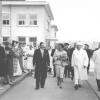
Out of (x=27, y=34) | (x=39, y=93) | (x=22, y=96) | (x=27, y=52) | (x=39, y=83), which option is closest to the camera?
(x=22, y=96)

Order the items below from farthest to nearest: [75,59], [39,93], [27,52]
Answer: [27,52] → [75,59] → [39,93]

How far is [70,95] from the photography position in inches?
472

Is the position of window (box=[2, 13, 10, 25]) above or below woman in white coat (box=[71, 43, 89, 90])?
above

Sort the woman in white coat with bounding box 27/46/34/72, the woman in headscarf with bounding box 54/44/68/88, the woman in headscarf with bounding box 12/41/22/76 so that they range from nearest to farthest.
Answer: the woman in headscarf with bounding box 54/44/68/88, the woman in headscarf with bounding box 12/41/22/76, the woman in white coat with bounding box 27/46/34/72

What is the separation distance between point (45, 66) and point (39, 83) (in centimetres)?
128

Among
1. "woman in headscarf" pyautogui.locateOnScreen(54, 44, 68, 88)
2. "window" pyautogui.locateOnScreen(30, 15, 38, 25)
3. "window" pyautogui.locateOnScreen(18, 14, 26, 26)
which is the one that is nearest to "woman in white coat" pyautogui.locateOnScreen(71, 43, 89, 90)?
"woman in headscarf" pyautogui.locateOnScreen(54, 44, 68, 88)

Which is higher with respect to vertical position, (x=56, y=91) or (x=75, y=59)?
(x=75, y=59)

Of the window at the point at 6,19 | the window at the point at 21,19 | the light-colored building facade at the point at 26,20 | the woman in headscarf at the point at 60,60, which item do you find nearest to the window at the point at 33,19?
the light-colored building facade at the point at 26,20

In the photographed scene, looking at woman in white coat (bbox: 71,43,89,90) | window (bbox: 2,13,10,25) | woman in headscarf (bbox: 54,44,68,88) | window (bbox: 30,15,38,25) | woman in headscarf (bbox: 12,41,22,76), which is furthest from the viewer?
window (bbox: 2,13,10,25)

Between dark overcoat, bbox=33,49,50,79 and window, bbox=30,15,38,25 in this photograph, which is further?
window, bbox=30,15,38,25

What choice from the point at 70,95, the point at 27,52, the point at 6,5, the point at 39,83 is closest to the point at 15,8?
the point at 6,5

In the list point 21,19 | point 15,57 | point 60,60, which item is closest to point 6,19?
point 21,19

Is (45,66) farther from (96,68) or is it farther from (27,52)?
(27,52)

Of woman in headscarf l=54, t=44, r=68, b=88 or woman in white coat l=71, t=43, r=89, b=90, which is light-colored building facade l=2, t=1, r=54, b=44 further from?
woman in white coat l=71, t=43, r=89, b=90
